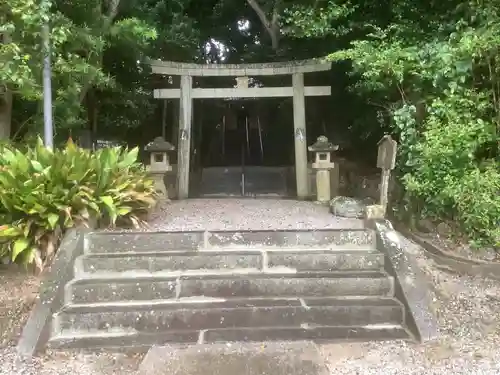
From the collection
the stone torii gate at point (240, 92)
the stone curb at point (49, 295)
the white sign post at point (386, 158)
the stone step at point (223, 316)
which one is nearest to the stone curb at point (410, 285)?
the stone step at point (223, 316)

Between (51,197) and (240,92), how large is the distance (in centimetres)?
569

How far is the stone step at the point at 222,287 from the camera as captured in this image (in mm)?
4473

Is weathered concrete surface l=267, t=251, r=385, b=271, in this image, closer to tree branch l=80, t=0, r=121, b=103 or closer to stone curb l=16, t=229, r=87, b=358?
stone curb l=16, t=229, r=87, b=358

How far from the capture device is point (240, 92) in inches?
383

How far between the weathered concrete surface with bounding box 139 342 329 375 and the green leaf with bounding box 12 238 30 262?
5.80 feet

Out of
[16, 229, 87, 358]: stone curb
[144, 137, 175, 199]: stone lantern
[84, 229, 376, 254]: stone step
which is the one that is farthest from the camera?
[144, 137, 175, 199]: stone lantern

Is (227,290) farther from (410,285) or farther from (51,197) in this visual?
(51,197)

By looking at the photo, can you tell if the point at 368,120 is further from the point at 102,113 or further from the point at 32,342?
the point at 32,342

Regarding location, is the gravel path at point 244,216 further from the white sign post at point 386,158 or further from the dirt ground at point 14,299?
the dirt ground at point 14,299

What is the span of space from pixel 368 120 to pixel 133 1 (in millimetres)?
5063

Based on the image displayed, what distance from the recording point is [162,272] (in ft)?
15.6

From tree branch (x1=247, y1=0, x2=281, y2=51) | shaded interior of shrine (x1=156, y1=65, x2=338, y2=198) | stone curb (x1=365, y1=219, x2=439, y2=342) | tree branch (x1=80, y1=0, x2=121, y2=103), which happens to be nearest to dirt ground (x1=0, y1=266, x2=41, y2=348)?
stone curb (x1=365, y1=219, x2=439, y2=342)

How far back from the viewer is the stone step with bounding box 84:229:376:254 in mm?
5070

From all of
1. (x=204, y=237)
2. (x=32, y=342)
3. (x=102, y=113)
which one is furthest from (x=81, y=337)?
(x=102, y=113)
